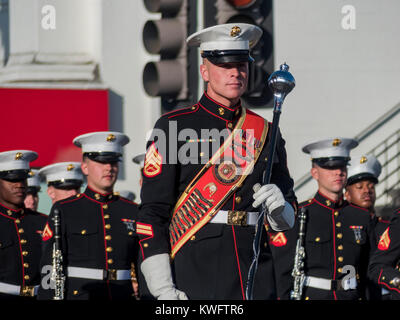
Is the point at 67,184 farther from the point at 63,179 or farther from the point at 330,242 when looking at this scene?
the point at 330,242

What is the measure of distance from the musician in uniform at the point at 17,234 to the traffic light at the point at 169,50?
3.41 meters

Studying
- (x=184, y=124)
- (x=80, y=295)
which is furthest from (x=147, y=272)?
(x=80, y=295)

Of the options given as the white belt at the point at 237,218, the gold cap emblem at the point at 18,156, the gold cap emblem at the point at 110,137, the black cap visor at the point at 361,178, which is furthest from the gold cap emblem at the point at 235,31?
the black cap visor at the point at 361,178

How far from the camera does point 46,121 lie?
14281mm

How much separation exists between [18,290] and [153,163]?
476 cm

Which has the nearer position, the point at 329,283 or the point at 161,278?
the point at 161,278

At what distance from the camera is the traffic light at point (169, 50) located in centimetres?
1332

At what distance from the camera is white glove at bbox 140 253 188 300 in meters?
5.12

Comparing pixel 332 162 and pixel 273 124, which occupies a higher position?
pixel 273 124

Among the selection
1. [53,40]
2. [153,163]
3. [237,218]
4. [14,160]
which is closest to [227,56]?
[153,163]

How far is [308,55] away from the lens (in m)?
14.4

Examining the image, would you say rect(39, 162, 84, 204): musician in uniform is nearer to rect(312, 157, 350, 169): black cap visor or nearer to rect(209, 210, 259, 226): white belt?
rect(312, 157, 350, 169): black cap visor

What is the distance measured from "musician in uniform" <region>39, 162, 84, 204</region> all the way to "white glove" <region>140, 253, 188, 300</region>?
6398 millimetres

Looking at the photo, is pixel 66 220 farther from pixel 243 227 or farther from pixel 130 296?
pixel 243 227
